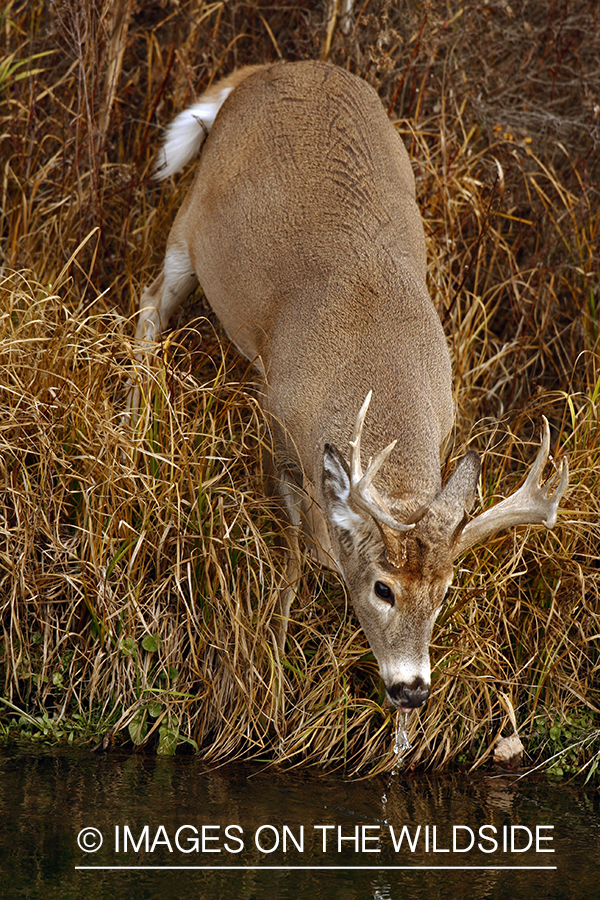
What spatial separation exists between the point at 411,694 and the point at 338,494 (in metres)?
0.72

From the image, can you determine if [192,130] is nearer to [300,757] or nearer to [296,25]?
[296,25]

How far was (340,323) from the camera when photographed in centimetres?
455

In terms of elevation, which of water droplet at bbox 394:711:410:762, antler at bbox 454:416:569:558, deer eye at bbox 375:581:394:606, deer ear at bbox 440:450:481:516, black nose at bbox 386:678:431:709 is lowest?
water droplet at bbox 394:711:410:762

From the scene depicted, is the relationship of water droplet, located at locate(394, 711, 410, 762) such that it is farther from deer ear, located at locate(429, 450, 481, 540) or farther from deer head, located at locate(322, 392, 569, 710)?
deer ear, located at locate(429, 450, 481, 540)

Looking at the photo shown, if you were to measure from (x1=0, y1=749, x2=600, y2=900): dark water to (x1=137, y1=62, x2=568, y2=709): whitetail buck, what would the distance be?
54 centimetres

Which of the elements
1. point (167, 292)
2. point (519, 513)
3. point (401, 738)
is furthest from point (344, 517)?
point (167, 292)

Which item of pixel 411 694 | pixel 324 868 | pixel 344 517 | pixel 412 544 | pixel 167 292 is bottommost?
pixel 324 868

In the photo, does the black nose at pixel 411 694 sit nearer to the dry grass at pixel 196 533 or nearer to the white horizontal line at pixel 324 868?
the white horizontal line at pixel 324 868

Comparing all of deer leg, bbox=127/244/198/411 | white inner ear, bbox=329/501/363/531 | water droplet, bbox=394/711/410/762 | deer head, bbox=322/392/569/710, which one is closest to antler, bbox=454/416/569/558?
deer head, bbox=322/392/569/710

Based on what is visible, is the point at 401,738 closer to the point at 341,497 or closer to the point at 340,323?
the point at 341,497

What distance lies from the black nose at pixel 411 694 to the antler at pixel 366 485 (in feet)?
1.74

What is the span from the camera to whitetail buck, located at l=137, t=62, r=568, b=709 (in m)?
3.88

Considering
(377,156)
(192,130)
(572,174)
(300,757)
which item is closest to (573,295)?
(572,174)

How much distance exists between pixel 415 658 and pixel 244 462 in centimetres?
153
